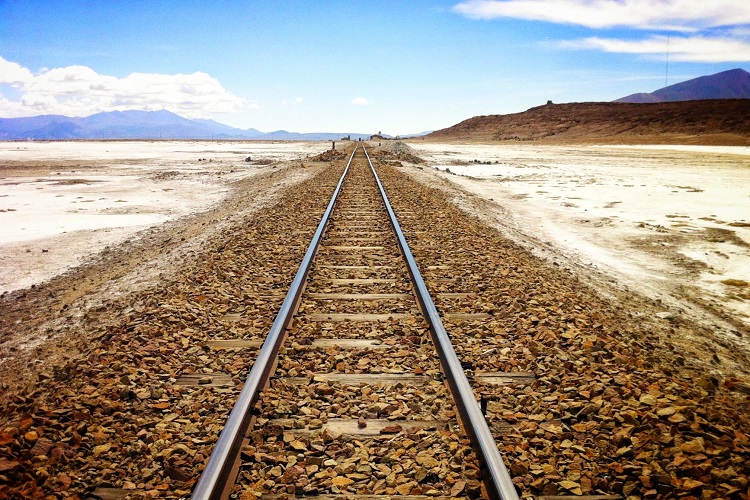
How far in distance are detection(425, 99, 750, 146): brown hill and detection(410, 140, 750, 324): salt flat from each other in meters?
A: 38.6

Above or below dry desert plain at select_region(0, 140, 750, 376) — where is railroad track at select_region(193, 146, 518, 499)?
below

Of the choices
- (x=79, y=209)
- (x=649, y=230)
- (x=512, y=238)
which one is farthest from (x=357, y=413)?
(x=79, y=209)

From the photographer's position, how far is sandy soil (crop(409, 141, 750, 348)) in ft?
22.1

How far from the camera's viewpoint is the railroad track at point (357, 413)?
270 cm

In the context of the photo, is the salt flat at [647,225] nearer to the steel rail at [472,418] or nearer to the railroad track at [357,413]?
the steel rail at [472,418]

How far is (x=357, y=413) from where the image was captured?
336cm

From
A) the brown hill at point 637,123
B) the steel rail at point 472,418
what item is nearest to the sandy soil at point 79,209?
the steel rail at point 472,418

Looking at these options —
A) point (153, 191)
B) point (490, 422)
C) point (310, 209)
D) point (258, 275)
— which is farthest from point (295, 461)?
point (153, 191)

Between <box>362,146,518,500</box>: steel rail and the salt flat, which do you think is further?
the salt flat

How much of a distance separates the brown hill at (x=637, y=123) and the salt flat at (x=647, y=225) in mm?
38556

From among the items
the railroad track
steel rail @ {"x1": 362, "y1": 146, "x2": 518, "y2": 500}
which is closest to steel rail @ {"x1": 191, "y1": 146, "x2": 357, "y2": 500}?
the railroad track

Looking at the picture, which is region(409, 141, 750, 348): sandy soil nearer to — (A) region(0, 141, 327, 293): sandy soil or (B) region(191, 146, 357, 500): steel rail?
(B) region(191, 146, 357, 500): steel rail

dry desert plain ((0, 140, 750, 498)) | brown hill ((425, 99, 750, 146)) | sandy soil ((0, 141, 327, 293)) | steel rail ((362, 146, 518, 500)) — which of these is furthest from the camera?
brown hill ((425, 99, 750, 146))

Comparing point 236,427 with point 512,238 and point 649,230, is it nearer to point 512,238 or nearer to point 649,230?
point 512,238
